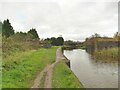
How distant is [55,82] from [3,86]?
3.21 metres

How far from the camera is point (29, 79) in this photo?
1596 cm

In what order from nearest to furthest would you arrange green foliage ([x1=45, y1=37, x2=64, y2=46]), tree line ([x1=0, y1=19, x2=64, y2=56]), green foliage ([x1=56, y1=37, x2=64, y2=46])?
1. tree line ([x1=0, y1=19, x2=64, y2=56])
2. green foliage ([x1=45, y1=37, x2=64, y2=46])
3. green foliage ([x1=56, y1=37, x2=64, y2=46])

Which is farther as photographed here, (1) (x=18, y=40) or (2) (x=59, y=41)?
(2) (x=59, y=41)

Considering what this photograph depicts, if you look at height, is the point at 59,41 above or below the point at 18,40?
below

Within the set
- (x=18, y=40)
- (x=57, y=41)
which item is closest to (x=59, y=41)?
(x=57, y=41)

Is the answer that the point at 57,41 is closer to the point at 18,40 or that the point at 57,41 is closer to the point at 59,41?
the point at 59,41

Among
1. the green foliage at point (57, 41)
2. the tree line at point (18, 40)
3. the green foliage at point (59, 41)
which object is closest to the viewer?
the tree line at point (18, 40)

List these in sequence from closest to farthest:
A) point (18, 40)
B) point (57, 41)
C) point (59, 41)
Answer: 1. point (18, 40)
2. point (57, 41)
3. point (59, 41)

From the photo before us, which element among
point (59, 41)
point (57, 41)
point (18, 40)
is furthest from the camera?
point (59, 41)

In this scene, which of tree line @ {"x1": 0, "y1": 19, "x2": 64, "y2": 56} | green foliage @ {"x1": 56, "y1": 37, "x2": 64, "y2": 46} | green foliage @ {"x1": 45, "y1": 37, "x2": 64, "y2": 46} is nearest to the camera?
tree line @ {"x1": 0, "y1": 19, "x2": 64, "y2": 56}

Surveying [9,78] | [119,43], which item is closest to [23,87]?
[9,78]

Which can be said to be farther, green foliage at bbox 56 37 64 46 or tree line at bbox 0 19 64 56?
green foliage at bbox 56 37 64 46

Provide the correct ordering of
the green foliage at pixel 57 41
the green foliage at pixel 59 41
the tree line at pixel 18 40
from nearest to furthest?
1. the tree line at pixel 18 40
2. the green foliage at pixel 57 41
3. the green foliage at pixel 59 41

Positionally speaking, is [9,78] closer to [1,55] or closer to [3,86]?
[3,86]
